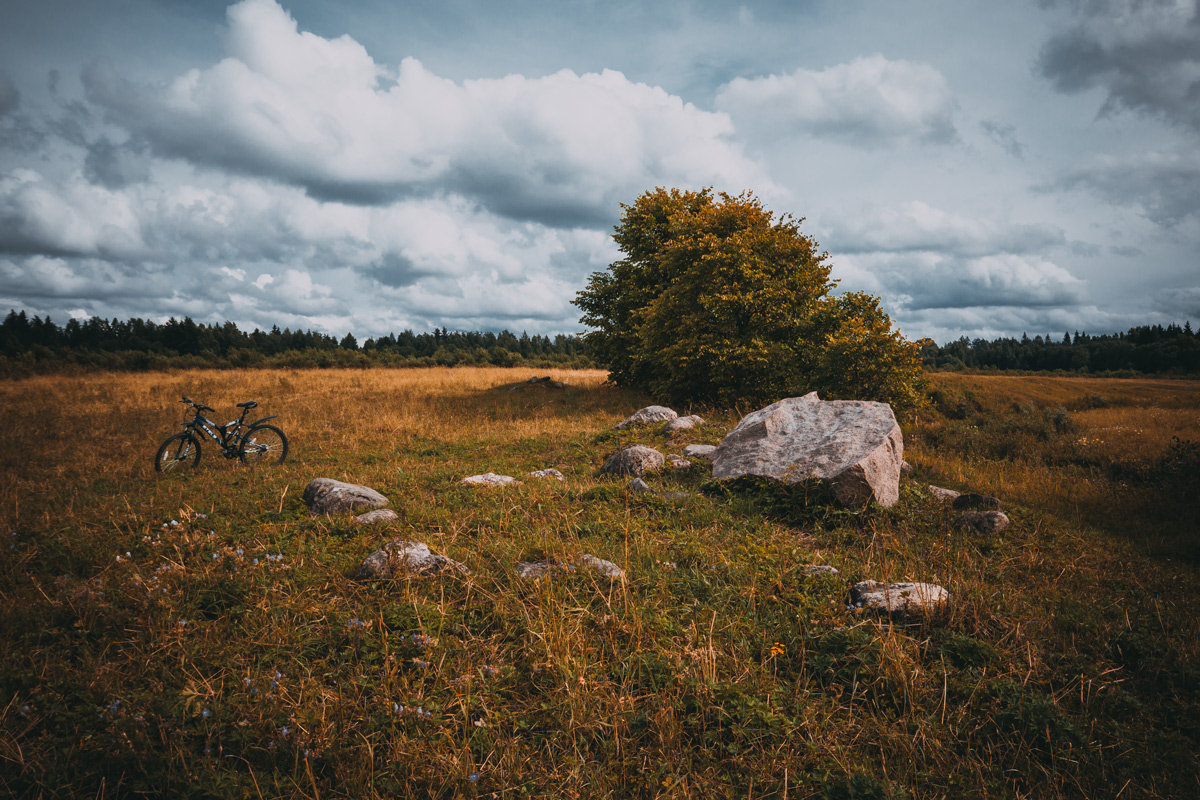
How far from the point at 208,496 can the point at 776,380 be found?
17.2 m

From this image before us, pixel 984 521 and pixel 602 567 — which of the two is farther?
pixel 984 521

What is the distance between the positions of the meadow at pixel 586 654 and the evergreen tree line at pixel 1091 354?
76.1 meters

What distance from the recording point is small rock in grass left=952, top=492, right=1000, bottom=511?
8250mm

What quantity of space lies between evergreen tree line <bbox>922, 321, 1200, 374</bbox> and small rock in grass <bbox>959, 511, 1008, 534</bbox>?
7333 cm

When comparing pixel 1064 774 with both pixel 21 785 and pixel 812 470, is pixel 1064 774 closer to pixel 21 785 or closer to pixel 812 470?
pixel 812 470

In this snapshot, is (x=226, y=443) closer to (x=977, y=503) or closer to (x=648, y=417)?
(x=648, y=417)

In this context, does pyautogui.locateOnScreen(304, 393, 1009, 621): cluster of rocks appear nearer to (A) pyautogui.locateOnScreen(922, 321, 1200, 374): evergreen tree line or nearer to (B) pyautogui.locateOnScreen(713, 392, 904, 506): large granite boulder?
(B) pyautogui.locateOnScreen(713, 392, 904, 506): large granite boulder

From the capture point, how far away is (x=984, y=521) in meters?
7.60

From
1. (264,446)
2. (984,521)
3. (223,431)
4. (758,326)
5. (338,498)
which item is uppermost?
(758,326)

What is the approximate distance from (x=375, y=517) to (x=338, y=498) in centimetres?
94

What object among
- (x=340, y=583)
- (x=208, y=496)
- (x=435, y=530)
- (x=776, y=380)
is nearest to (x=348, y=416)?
(x=208, y=496)

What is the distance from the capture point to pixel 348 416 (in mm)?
18422

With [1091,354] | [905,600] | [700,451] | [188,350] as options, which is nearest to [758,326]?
[700,451]

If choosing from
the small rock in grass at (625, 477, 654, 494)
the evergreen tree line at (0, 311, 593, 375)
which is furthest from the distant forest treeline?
the small rock in grass at (625, 477, 654, 494)
